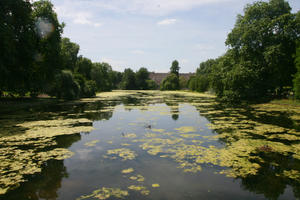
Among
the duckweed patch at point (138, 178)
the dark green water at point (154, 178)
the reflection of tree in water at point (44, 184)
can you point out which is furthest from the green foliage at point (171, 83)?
the duckweed patch at point (138, 178)

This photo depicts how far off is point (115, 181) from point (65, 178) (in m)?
1.65

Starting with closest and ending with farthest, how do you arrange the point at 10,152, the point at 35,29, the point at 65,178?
the point at 65,178
the point at 10,152
the point at 35,29

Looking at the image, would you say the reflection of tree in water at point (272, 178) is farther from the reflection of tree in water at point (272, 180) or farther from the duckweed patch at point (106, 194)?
the duckweed patch at point (106, 194)

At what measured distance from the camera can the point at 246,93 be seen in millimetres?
34344

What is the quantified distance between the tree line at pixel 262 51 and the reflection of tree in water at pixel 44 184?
30147 mm

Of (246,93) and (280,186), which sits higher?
(246,93)

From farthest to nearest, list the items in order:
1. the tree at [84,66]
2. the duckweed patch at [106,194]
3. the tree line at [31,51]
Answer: the tree at [84,66], the tree line at [31,51], the duckweed patch at [106,194]

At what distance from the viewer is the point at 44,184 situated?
20.7 feet

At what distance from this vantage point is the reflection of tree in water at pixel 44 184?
5637 millimetres

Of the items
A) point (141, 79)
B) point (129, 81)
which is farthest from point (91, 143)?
point (141, 79)

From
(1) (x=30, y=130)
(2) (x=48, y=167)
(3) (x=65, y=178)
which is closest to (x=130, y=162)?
(3) (x=65, y=178)

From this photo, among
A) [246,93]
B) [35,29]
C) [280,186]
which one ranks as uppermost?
[35,29]

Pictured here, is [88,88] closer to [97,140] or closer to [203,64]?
[97,140]

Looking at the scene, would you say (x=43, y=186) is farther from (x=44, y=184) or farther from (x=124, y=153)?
(x=124, y=153)
